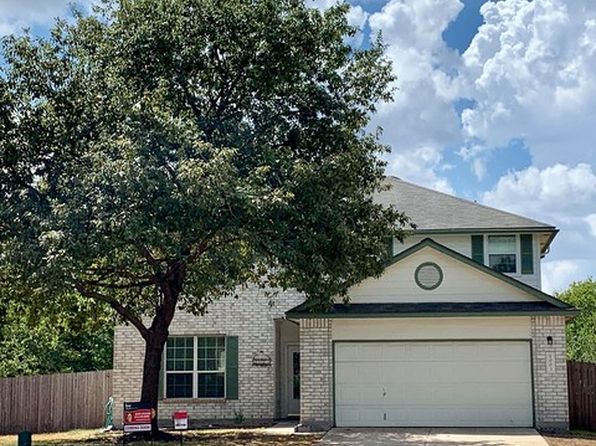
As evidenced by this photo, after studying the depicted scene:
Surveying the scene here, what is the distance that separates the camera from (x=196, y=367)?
2369cm

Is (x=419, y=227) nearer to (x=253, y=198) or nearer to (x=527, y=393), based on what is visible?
(x=527, y=393)

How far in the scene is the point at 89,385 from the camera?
2528 centimetres

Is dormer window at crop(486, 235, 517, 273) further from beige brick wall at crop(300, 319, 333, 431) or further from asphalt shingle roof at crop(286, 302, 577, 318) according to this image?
beige brick wall at crop(300, 319, 333, 431)

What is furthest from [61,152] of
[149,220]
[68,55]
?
[149,220]

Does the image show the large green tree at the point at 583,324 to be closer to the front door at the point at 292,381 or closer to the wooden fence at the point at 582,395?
the wooden fence at the point at 582,395

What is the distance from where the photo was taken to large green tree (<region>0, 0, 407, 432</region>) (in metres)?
14.8

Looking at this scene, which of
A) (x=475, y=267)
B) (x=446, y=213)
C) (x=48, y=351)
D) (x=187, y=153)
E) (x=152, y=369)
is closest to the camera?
(x=187, y=153)

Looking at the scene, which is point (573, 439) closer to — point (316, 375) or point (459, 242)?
point (316, 375)

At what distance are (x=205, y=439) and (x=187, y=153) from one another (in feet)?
23.2

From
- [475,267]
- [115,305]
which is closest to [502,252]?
[475,267]

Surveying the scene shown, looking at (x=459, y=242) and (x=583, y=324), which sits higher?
(x=459, y=242)

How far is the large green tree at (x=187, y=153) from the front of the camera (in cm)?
1480

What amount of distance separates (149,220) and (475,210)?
1290 cm

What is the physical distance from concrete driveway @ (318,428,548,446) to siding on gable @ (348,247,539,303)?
320cm
